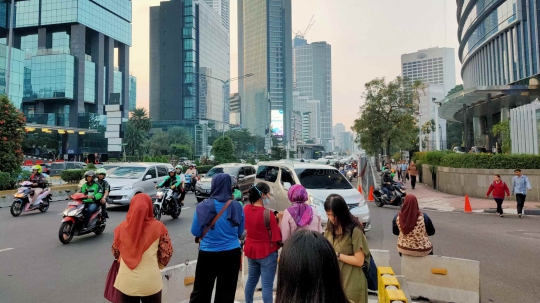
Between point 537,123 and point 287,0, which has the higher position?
point 287,0

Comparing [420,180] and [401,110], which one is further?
[401,110]

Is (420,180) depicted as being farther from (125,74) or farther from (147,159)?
(125,74)

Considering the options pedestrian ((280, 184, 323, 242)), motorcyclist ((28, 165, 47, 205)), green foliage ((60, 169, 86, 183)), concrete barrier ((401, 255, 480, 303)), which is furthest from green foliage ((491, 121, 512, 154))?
green foliage ((60, 169, 86, 183))

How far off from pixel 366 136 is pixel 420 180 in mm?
7598

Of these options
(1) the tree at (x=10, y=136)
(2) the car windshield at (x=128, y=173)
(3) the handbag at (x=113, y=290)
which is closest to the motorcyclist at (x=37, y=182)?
(2) the car windshield at (x=128, y=173)

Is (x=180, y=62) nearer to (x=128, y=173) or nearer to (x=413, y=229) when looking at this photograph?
(x=128, y=173)

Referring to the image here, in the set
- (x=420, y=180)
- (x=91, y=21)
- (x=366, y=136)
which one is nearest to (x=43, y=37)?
(x=91, y=21)

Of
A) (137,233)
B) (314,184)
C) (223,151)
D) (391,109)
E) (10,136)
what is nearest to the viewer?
(137,233)

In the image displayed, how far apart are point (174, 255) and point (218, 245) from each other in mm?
4048

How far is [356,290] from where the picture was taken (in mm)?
3246

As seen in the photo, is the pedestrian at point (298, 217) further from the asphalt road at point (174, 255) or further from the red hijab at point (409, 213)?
the asphalt road at point (174, 255)

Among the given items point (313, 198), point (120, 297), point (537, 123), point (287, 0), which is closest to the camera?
point (120, 297)

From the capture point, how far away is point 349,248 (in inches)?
131

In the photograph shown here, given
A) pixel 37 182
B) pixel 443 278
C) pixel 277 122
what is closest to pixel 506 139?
pixel 443 278
